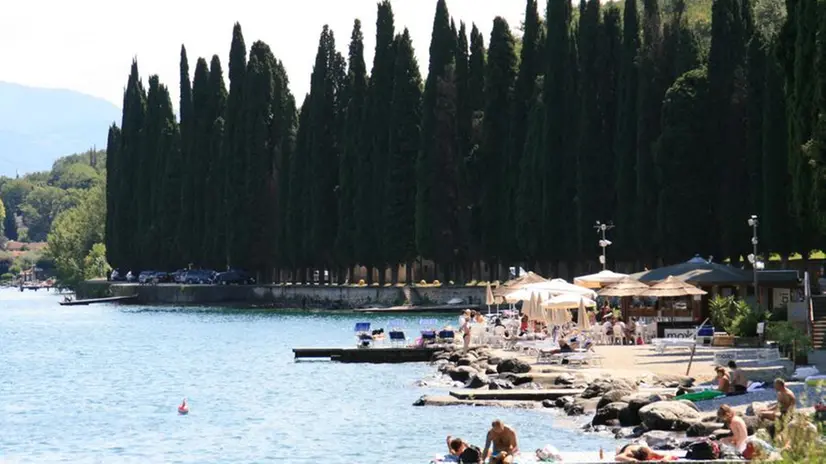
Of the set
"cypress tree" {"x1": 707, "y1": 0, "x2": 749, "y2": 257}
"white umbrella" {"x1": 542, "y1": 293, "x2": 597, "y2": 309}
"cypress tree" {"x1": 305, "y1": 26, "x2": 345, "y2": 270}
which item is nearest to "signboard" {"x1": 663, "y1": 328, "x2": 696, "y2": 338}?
"white umbrella" {"x1": 542, "y1": 293, "x2": 597, "y2": 309}

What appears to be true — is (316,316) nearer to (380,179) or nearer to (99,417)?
(380,179)

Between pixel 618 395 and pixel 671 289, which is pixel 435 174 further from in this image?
pixel 618 395

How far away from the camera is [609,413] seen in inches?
1170

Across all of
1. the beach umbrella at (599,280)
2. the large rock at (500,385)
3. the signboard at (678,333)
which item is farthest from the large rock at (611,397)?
the beach umbrella at (599,280)

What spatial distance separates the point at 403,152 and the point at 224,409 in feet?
183

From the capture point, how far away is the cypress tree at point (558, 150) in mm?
79062

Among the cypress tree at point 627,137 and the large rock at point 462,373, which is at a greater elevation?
the cypress tree at point 627,137

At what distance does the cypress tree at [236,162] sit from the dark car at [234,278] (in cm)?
96

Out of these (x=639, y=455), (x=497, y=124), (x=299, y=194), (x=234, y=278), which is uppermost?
(x=497, y=124)

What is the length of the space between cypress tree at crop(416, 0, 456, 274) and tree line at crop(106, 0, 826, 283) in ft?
0.42

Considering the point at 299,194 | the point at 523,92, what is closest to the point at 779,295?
the point at 523,92

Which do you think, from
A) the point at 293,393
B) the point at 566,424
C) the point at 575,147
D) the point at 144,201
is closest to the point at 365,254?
the point at 575,147

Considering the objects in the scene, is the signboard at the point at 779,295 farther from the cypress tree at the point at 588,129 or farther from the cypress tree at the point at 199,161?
the cypress tree at the point at 199,161

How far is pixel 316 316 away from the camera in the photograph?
9031 cm
